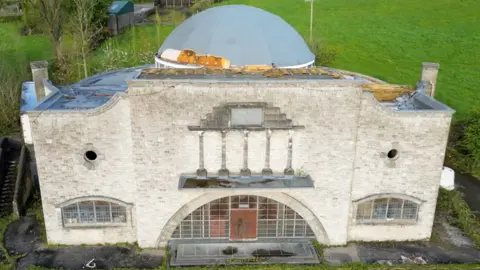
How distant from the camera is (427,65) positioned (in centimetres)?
2572

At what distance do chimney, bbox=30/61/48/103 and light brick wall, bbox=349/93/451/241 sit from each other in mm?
18908

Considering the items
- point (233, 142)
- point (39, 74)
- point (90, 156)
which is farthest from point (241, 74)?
point (39, 74)

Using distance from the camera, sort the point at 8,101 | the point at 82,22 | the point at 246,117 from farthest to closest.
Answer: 1. the point at 82,22
2. the point at 8,101
3. the point at 246,117

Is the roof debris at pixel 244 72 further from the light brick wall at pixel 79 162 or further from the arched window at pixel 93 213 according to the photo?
the arched window at pixel 93 213

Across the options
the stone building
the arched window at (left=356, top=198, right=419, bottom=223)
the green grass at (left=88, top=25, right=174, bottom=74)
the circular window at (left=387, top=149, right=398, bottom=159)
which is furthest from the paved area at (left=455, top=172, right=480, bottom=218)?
the green grass at (left=88, top=25, right=174, bottom=74)

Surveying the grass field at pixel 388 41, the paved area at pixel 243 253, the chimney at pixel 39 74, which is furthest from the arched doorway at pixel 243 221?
the grass field at pixel 388 41

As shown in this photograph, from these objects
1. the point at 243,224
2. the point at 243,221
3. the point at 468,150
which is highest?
the point at 243,221

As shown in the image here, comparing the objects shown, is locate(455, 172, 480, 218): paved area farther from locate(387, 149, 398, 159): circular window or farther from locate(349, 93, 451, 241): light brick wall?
locate(387, 149, 398, 159): circular window

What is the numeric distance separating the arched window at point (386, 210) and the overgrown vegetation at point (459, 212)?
135 inches

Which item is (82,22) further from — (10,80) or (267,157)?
(267,157)

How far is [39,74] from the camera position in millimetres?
27625

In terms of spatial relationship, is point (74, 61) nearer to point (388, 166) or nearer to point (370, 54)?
point (370, 54)

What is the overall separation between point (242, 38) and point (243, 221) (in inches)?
376

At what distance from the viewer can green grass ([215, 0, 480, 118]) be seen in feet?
173
